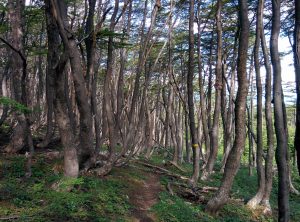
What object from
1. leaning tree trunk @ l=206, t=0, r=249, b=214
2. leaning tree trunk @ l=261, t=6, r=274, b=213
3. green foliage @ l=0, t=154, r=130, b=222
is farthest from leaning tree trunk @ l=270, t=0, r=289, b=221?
leaning tree trunk @ l=261, t=6, r=274, b=213

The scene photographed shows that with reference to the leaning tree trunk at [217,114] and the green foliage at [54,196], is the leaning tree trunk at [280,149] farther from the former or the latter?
the leaning tree trunk at [217,114]

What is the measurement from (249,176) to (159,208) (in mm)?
13013

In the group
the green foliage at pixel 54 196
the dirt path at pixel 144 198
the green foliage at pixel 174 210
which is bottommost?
the green foliage at pixel 174 210

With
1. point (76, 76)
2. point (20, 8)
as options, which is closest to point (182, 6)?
point (20, 8)

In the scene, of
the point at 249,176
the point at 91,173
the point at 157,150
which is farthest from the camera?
the point at 157,150

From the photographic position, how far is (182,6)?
15398mm

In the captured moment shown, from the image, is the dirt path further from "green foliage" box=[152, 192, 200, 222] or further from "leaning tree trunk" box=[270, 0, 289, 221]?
"leaning tree trunk" box=[270, 0, 289, 221]

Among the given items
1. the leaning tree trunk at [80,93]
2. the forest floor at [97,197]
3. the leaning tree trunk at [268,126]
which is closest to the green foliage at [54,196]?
the forest floor at [97,197]

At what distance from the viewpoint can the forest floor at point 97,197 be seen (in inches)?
245

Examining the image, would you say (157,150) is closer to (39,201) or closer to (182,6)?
(182,6)

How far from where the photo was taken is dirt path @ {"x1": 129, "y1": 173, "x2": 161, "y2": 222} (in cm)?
795

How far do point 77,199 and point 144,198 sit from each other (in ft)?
10.7

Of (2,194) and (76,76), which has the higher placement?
(76,76)

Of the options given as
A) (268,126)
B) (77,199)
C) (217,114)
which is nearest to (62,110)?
(77,199)
